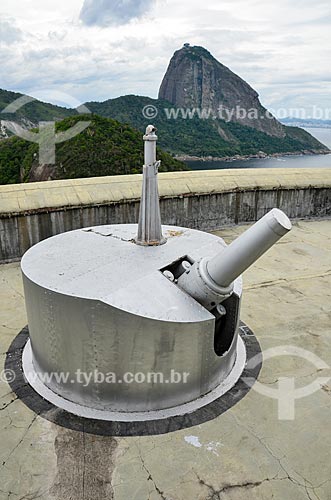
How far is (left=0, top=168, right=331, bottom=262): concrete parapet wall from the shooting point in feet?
34.2

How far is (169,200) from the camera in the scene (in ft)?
39.3

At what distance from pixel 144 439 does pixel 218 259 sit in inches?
89.5

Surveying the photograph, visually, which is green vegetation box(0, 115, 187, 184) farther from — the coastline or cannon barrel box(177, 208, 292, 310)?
the coastline

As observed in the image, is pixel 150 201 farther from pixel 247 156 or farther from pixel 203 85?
pixel 203 85

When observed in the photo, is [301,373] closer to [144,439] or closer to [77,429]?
[144,439]

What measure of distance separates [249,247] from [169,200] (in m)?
7.79

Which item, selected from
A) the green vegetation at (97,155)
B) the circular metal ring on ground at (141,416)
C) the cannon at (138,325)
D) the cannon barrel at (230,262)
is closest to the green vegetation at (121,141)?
the green vegetation at (97,155)

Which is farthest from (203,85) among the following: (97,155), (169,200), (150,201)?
(150,201)

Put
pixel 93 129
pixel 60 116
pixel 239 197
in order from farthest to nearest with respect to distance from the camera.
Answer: pixel 60 116 → pixel 93 129 → pixel 239 197

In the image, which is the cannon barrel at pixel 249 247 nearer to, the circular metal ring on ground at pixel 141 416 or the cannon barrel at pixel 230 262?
the cannon barrel at pixel 230 262

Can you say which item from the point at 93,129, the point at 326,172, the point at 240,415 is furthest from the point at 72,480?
the point at 93,129

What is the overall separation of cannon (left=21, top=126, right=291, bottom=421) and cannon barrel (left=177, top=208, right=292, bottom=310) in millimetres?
12

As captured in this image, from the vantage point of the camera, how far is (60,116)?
79.1 m

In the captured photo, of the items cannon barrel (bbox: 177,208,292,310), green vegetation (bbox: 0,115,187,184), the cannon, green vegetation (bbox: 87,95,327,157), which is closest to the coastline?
green vegetation (bbox: 87,95,327,157)
